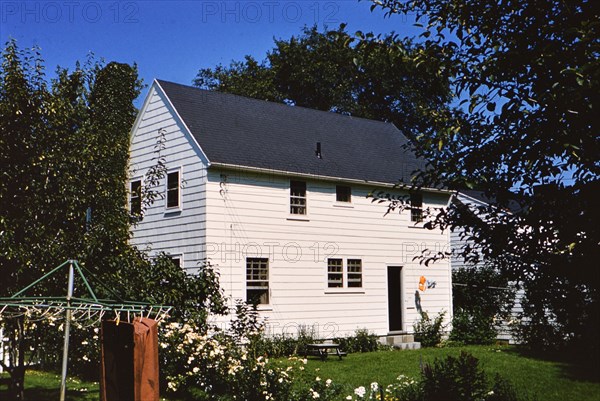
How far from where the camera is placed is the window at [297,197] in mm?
21750

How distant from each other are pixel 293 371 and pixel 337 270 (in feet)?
37.2

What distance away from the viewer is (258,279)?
2050 cm

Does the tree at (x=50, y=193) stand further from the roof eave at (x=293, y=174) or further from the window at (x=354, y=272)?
the window at (x=354, y=272)

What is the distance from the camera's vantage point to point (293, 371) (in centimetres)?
1138

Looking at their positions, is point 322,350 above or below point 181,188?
below

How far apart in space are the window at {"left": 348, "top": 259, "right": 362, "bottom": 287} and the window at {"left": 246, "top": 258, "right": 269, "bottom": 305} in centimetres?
357

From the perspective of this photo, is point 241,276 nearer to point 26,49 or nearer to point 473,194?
point 26,49

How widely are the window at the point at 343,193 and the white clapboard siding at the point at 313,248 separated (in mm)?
195

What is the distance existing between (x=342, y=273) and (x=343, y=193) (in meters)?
2.91

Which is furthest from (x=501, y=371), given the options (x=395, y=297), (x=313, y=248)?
(x=395, y=297)

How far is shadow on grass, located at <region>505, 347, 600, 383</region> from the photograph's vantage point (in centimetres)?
1518

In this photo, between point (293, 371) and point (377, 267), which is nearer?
point (293, 371)

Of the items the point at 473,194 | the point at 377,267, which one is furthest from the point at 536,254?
the point at 473,194

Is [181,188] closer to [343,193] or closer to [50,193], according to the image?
[343,193]
